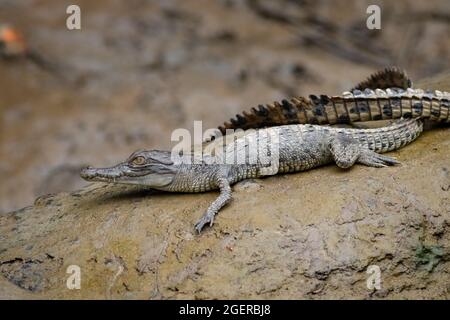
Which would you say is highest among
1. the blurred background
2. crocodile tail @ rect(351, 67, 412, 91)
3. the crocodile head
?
the blurred background

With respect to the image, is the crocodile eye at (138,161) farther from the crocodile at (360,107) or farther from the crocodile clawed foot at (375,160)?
the crocodile clawed foot at (375,160)

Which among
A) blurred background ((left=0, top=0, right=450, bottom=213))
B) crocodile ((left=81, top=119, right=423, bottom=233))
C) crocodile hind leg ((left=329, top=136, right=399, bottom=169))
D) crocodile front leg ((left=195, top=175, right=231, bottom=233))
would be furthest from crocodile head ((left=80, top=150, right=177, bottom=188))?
blurred background ((left=0, top=0, right=450, bottom=213))

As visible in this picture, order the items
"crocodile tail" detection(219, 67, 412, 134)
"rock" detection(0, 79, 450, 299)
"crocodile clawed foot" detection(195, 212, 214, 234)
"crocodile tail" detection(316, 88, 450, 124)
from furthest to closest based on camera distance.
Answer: "crocodile tail" detection(219, 67, 412, 134)
"crocodile tail" detection(316, 88, 450, 124)
"crocodile clawed foot" detection(195, 212, 214, 234)
"rock" detection(0, 79, 450, 299)

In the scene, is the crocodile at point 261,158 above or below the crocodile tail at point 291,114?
below

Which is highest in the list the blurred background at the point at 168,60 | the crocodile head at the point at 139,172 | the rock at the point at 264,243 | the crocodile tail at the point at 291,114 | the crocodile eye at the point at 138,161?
the blurred background at the point at 168,60

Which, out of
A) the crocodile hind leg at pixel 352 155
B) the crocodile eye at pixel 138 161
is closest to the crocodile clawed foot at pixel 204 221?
the crocodile eye at pixel 138 161

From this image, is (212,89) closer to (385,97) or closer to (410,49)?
(410,49)

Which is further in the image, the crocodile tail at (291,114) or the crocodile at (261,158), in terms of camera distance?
the crocodile tail at (291,114)

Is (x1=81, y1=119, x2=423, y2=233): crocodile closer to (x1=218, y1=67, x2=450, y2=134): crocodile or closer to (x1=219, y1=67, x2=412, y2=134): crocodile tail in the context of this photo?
(x1=218, y1=67, x2=450, y2=134): crocodile
